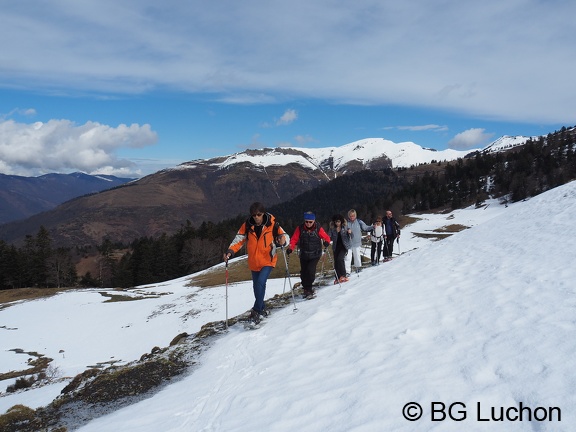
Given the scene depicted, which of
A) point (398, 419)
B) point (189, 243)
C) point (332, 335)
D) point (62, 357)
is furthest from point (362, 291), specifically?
point (189, 243)

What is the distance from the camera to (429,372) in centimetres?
505

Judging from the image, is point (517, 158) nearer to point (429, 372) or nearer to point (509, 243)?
point (509, 243)

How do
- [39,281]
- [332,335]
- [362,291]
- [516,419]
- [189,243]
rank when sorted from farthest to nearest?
[189,243] → [39,281] → [362,291] → [332,335] → [516,419]

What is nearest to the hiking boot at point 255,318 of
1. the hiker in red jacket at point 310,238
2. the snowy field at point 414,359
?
the snowy field at point 414,359

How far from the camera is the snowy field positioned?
13.7 feet

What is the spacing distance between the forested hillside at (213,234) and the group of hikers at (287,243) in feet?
256

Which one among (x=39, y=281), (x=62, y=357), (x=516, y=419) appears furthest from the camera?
(x=39, y=281)

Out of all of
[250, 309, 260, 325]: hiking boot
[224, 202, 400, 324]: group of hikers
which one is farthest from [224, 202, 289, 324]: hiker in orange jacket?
[250, 309, 260, 325]: hiking boot

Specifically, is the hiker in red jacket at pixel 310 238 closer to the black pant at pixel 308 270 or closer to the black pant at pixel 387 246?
the black pant at pixel 308 270

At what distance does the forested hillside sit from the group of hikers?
77948mm

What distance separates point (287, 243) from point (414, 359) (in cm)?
521

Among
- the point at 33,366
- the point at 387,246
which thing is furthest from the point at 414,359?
the point at 33,366

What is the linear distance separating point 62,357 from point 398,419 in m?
24.8

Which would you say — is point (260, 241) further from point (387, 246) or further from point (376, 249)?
point (387, 246)
